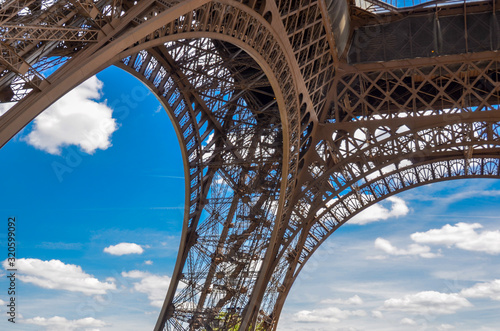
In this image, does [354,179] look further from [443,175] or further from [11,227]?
[11,227]

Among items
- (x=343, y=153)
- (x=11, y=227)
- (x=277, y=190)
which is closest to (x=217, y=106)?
(x=277, y=190)

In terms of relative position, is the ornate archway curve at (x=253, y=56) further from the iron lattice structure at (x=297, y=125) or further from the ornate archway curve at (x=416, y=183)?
the ornate archway curve at (x=416, y=183)

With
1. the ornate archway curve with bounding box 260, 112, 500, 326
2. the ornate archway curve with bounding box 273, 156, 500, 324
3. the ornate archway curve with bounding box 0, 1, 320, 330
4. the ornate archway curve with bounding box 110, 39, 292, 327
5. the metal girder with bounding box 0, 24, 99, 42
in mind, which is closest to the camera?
the metal girder with bounding box 0, 24, 99, 42

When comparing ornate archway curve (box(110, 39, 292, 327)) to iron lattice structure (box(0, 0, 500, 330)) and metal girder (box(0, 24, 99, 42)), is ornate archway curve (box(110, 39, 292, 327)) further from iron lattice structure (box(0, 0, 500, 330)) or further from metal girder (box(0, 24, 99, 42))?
metal girder (box(0, 24, 99, 42))

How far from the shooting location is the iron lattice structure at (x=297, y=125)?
20016 mm

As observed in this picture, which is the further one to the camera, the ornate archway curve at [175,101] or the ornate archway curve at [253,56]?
the ornate archway curve at [175,101]

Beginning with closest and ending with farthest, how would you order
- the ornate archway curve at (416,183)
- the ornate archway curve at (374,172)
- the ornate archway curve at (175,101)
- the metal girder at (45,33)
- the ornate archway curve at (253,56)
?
the metal girder at (45,33) → the ornate archway curve at (253,56) → the ornate archway curve at (175,101) → the ornate archway curve at (374,172) → the ornate archway curve at (416,183)

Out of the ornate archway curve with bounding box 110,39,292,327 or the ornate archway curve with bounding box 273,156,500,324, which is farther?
the ornate archway curve with bounding box 273,156,500,324

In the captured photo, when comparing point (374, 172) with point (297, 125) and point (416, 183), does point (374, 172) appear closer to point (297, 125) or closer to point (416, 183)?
point (416, 183)

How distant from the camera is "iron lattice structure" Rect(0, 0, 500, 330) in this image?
20016 millimetres

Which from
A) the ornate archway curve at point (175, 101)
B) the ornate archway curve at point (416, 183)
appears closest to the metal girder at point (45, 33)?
the ornate archway curve at point (175, 101)

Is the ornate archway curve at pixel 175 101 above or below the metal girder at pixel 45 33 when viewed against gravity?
above

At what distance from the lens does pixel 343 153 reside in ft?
85.3

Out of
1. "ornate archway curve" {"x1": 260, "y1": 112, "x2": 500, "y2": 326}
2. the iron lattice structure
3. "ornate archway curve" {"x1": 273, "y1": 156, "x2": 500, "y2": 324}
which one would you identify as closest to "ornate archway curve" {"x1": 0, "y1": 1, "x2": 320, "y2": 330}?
the iron lattice structure
